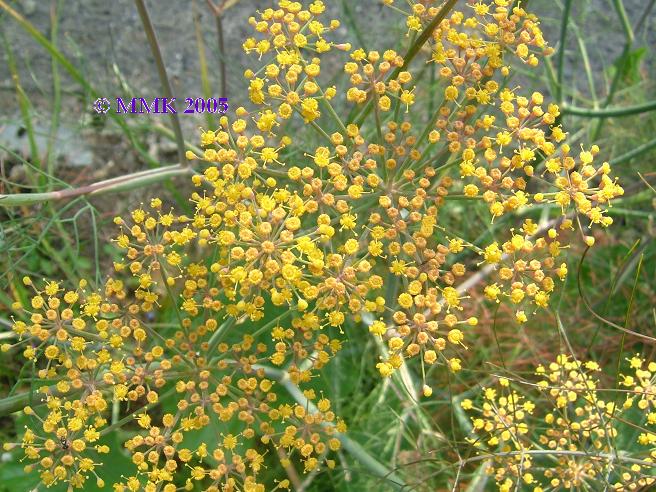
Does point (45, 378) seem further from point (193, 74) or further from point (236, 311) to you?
point (193, 74)

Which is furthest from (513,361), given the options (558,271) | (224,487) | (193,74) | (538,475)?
(193,74)

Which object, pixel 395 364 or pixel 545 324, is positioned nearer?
pixel 395 364

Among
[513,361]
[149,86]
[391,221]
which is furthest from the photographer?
[149,86]

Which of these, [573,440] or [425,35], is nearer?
[425,35]

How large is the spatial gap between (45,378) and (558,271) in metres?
0.93

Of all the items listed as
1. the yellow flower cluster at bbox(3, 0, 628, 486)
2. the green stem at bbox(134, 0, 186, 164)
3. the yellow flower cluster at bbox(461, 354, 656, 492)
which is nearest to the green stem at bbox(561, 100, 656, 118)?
the yellow flower cluster at bbox(3, 0, 628, 486)

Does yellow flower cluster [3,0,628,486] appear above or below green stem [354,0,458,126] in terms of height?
below

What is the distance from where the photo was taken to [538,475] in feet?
6.51

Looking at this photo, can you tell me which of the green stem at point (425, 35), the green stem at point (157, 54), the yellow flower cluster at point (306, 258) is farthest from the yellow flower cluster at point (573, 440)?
the green stem at point (157, 54)

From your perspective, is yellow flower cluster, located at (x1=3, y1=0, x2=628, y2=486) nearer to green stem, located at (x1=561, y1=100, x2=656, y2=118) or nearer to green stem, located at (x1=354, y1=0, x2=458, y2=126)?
green stem, located at (x1=354, y1=0, x2=458, y2=126)

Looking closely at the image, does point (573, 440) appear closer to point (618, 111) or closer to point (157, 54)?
point (618, 111)

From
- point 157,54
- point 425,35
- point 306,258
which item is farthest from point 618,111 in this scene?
point 157,54

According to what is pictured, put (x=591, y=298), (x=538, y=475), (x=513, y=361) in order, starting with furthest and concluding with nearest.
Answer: (x=591, y=298)
(x=513, y=361)
(x=538, y=475)

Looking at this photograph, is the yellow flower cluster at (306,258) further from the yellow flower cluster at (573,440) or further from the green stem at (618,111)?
the green stem at (618,111)
